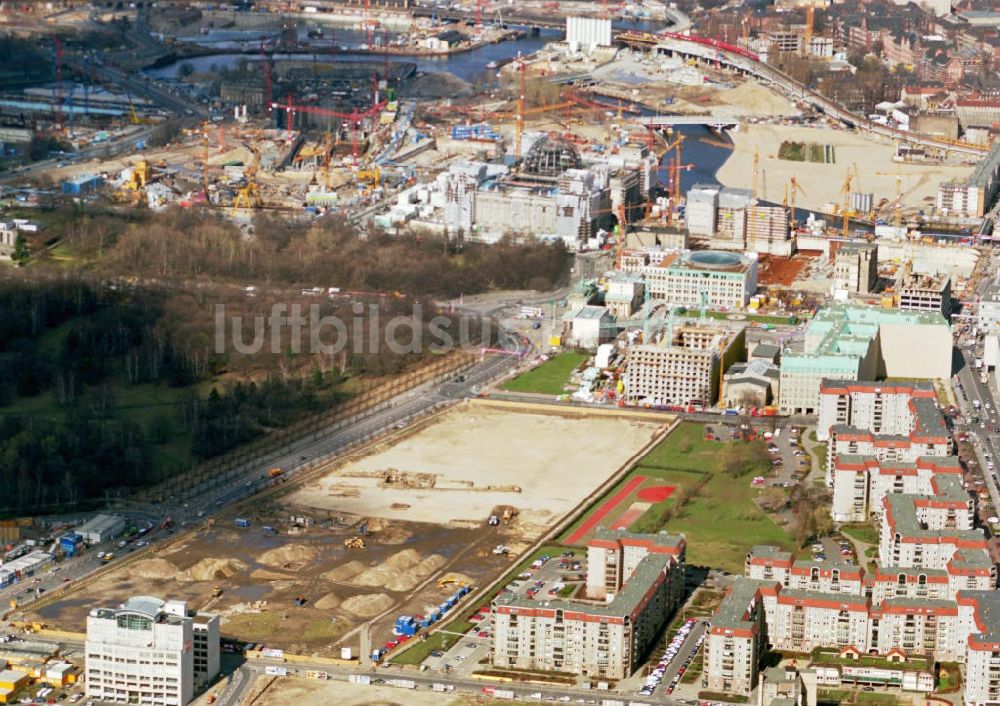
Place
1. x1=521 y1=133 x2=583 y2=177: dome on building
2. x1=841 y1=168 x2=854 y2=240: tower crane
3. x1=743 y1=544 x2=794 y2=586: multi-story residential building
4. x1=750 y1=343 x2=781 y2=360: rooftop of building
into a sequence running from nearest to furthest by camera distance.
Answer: x1=743 y1=544 x2=794 y2=586: multi-story residential building, x1=750 y1=343 x2=781 y2=360: rooftop of building, x1=841 y1=168 x2=854 y2=240: tower crane, x1=521 y1=133 x2=583 y2=177: dome on building

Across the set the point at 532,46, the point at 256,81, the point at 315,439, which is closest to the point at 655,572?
the point at 315,439

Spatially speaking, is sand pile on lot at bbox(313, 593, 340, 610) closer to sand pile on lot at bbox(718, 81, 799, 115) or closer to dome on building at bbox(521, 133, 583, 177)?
dome on building at bbox(521, 133, 583, 177)

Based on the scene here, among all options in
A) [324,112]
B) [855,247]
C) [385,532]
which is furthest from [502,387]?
[324,112]

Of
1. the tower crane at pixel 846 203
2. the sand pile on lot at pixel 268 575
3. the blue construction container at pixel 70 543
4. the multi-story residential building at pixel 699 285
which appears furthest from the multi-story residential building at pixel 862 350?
the blue construction container at pixel 70 543

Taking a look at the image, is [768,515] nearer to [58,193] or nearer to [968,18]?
[58,193]

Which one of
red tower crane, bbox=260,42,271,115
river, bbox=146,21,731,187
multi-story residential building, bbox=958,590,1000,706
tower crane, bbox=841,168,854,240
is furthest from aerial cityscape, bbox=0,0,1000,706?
river, bbox=146,21,731,187

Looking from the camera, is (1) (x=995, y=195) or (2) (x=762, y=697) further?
(1) (x=995, y=195)

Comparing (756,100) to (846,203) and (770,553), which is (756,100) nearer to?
(846,203)
